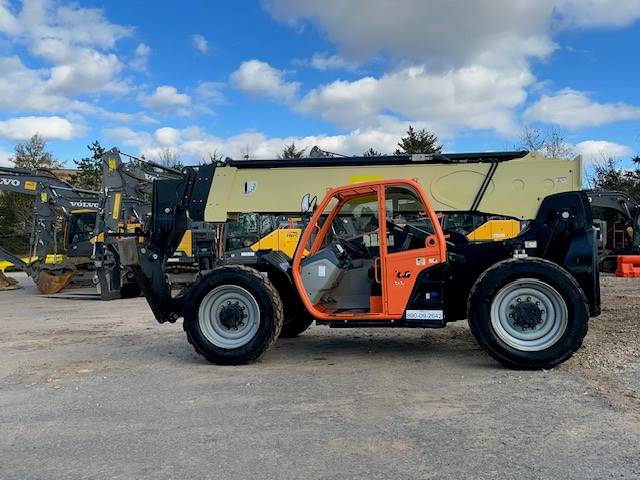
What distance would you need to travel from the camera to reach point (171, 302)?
8203 mm

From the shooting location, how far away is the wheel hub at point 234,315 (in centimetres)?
749

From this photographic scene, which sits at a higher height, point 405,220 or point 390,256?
point 405,220

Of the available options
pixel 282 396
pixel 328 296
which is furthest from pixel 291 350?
pixel 282 396

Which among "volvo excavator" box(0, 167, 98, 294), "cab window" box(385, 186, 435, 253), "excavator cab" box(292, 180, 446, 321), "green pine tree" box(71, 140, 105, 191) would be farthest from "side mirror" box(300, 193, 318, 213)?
"green pine tree" box(71, 140, 105, 191)

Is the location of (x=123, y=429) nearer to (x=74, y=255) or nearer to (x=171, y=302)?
(x=171, y=302)

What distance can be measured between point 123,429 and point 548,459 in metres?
3.41

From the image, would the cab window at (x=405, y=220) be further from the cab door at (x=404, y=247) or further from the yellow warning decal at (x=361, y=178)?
the yellow warning decal at (x=361, y=178)

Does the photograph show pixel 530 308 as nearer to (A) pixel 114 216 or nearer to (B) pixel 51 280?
(A) pixel 114 216

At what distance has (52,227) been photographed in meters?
20.2

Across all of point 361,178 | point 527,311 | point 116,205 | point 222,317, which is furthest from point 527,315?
point 116,205

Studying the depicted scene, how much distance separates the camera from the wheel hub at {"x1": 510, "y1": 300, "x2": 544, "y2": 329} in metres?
6.78

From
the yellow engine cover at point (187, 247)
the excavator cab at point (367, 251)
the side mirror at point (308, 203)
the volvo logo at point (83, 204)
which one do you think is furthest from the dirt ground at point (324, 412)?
the volvo logo at point (83, 204)

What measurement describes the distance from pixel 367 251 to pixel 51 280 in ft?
47.9

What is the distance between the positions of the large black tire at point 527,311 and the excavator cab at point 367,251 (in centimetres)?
60
